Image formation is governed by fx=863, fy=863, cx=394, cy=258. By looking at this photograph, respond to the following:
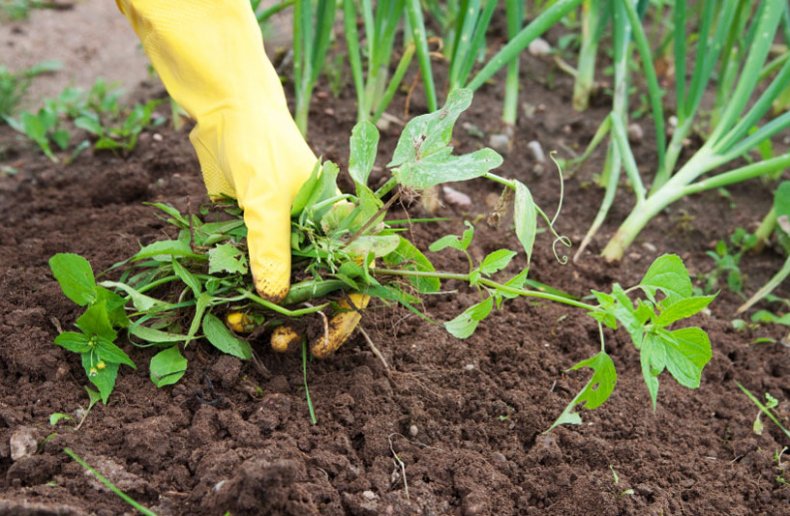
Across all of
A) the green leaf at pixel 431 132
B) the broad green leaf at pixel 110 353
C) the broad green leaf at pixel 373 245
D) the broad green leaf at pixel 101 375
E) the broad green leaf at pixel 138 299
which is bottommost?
the broad green leaf at pixel 101 375

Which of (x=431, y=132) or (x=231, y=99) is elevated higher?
(x=431, y=132)

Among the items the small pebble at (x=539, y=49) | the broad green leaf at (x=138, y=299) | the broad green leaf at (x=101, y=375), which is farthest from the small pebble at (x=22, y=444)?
the small pebble at (x=539, y=49)

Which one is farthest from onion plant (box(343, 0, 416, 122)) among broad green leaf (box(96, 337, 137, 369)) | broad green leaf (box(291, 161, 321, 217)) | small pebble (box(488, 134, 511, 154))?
broad green leaf (box(96, 337, 137, 369))

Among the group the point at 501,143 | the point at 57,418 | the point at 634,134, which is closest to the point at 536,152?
the point at 501,143

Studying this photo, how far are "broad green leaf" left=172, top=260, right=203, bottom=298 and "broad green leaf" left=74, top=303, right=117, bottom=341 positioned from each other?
0.12 meters

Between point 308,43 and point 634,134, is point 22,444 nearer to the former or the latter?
point 308,43

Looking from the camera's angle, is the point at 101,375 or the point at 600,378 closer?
the point at 600,378

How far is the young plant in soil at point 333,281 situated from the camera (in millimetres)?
1136

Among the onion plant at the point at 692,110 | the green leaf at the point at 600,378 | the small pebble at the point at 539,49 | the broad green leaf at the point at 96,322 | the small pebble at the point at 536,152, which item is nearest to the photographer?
the green leaf at the point at 600,378

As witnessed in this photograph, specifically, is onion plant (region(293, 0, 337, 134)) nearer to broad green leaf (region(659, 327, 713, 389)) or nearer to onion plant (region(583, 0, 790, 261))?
onion plant (region(583, 0, 790, 261))

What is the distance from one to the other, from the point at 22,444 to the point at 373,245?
55cm

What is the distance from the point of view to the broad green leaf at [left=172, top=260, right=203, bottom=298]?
4.22 feet

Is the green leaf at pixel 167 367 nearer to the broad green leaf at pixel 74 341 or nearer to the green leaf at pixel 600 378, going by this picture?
the broad green leaf at pixel 74 341

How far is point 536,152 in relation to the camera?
2.15 meters
